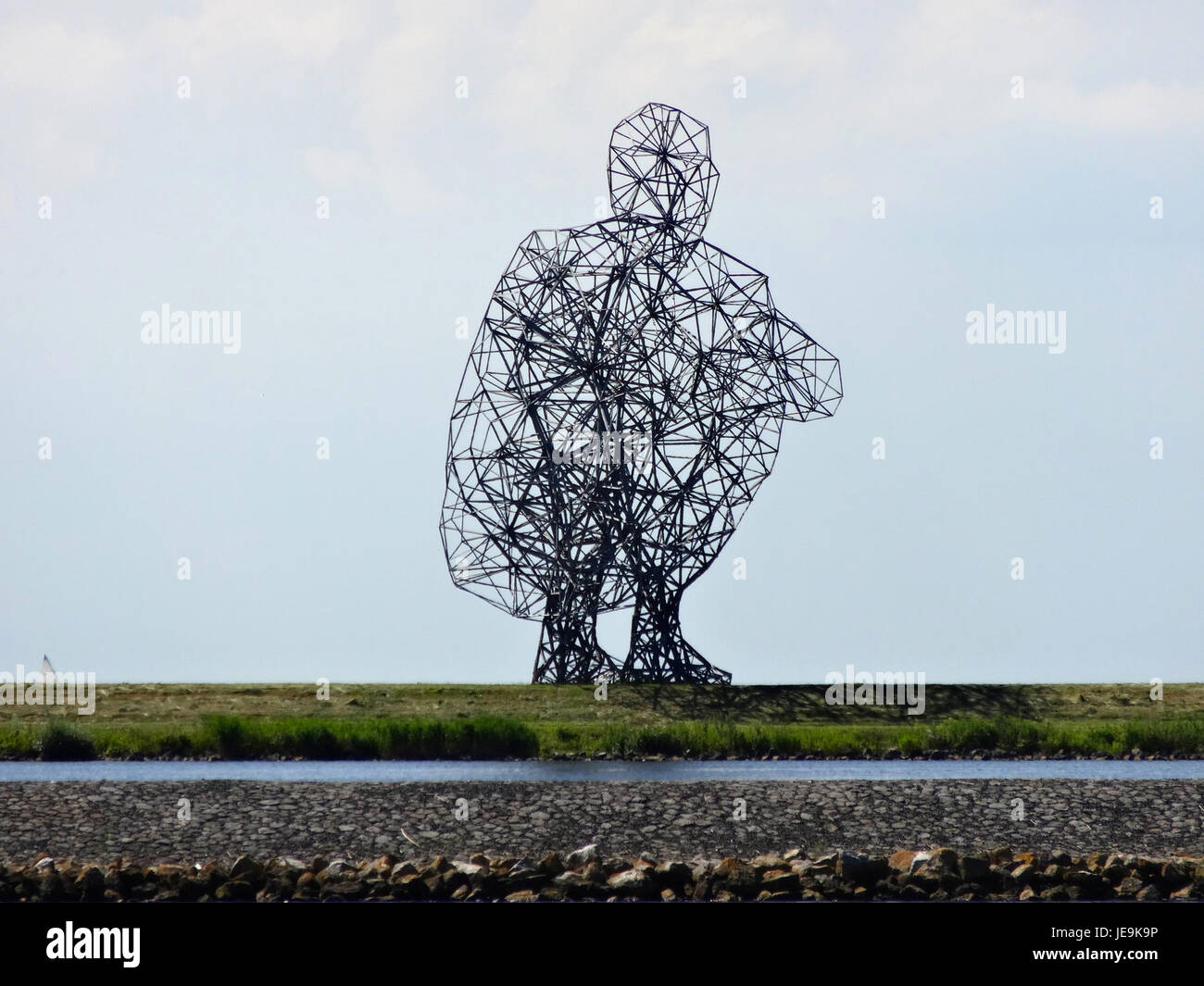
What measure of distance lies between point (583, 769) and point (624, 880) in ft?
37.3

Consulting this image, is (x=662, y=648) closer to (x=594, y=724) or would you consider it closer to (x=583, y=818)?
(x=594, y=724)

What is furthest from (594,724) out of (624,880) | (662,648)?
(624,880)

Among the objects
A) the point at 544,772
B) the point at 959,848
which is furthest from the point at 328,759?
the point at 959,848

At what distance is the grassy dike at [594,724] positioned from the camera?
98.6ft

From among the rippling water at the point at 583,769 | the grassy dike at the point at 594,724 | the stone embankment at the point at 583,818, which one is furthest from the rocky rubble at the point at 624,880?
the grassy dike at the point at 594,724

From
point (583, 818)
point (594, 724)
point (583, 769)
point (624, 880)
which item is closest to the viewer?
point (624, 880)

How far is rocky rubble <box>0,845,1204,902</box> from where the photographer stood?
1563 cm

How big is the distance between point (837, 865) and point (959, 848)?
244 centimetres

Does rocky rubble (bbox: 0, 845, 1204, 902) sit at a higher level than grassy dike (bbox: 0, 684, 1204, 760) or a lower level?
lower

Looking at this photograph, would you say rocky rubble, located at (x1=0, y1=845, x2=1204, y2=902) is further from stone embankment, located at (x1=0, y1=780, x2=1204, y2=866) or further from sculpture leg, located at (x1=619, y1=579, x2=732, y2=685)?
sculpture leg, located at (x1=619, y1=579, x2=732, y2=685)

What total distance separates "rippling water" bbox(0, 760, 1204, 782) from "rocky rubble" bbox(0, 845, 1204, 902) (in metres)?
8.18

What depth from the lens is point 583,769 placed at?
88.2ft

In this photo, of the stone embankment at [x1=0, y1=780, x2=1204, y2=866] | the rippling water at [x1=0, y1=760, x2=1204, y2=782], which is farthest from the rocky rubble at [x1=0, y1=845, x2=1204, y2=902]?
the rippling water at [x1=0, y1=760, x2=1204, y2=782]
